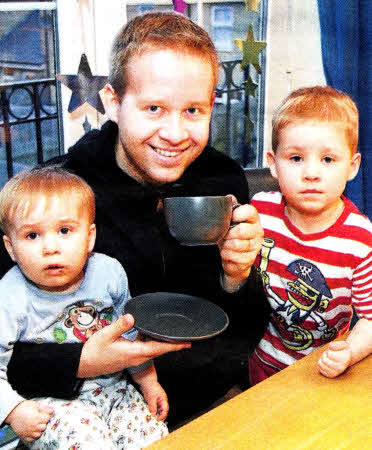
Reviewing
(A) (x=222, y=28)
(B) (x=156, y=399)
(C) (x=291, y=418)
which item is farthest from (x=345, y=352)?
(A) (x=222, y=28)

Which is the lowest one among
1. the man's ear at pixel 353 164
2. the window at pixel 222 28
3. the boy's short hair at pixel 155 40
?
the man's ear at pixel 353 164

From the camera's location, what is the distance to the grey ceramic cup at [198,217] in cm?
→ 101

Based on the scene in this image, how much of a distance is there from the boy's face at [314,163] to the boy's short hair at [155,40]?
230 mm

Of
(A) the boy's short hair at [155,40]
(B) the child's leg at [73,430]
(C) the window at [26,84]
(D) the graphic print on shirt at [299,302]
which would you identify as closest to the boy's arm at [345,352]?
(D) the graphic print on shirt at [299,302]

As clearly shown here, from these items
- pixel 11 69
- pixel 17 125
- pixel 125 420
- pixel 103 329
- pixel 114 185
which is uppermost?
pixel 11 69

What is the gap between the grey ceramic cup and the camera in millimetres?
1013

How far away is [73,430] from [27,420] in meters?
0.08

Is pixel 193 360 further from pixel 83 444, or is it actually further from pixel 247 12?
pixel 247 12

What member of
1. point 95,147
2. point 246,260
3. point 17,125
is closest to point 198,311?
point 246,260

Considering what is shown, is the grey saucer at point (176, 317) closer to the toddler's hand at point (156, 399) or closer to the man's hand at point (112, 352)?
the man's hand at point (112, 352)

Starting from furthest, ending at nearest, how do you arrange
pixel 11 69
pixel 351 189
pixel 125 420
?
pixel 351 189 → pixel 11 69 → pixel 125 420

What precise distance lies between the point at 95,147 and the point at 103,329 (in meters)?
0.43

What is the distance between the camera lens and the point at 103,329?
108 cm

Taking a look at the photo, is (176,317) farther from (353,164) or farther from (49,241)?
(353,164)
